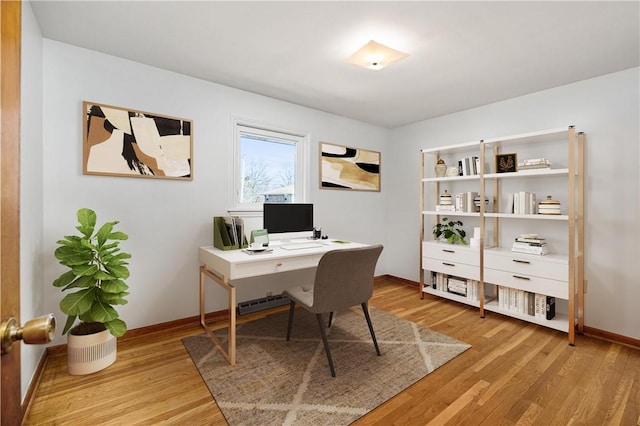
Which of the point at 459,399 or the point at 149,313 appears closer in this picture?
the point at 459,399

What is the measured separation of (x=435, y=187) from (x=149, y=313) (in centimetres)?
352

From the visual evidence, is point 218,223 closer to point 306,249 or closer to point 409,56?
point 306,249

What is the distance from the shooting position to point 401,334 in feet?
8.70

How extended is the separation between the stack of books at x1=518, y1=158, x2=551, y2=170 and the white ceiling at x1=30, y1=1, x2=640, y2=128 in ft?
2.50

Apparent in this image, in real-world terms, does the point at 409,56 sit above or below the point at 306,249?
above

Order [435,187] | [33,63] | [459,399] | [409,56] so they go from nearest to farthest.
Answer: [459,399] → [33,63] → [409,56] → [435,187]

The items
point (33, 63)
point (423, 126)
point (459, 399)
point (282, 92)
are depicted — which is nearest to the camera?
point (459, 399)

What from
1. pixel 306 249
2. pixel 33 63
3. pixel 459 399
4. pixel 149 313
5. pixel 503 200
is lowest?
pixel 459 399

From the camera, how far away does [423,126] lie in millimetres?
4137

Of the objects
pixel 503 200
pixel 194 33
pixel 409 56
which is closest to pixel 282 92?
→ pixel 194 33

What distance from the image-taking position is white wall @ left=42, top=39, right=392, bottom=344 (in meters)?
2.22

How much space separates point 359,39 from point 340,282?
68.9 inches

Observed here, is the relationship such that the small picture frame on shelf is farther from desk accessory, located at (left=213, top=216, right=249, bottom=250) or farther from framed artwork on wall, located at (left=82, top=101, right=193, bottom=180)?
framed artwork on wall, located at (left=82, top=101, right=193, bottom=180)

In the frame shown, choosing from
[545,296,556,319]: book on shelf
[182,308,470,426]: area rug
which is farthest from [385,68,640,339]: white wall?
[182,308,470,426]: area rug
